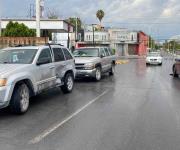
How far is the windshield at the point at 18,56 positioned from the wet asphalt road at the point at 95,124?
1.39 metres

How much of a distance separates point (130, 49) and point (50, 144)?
8193 centimetres

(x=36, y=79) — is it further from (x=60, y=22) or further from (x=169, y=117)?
(x=60, y=22)

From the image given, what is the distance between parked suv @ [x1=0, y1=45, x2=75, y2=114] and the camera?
28.5ft

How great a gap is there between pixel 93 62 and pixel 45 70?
22.8 feet

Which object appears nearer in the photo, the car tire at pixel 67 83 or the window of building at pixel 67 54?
the car tire at pixel 67 83

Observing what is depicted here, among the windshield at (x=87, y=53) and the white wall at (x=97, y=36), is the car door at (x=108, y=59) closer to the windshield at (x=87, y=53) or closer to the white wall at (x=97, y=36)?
the windshield at (x=87, y=53)

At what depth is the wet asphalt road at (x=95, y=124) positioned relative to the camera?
636 centimetres

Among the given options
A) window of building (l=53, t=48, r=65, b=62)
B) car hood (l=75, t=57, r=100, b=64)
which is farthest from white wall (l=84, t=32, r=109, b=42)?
window of building (l=53, t=48, r=65, b=62)

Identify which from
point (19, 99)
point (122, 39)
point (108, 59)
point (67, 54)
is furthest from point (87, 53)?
point (122, 39)

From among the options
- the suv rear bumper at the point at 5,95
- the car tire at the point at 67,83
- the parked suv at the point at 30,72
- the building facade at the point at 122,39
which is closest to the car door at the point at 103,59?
the parked suv at the point at 30,72

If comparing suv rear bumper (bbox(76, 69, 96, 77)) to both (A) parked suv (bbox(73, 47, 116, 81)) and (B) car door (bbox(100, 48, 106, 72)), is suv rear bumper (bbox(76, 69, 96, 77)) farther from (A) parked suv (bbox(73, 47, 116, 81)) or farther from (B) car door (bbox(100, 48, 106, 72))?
(B) car door (bbox(100, 48, 106, 72))

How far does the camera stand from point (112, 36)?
8350 cm

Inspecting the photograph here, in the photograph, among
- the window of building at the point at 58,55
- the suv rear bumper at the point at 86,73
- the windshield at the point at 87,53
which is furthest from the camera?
the windshield at the point at 87,53

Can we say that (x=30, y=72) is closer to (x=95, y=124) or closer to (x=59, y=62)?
(x=59, y=62)
